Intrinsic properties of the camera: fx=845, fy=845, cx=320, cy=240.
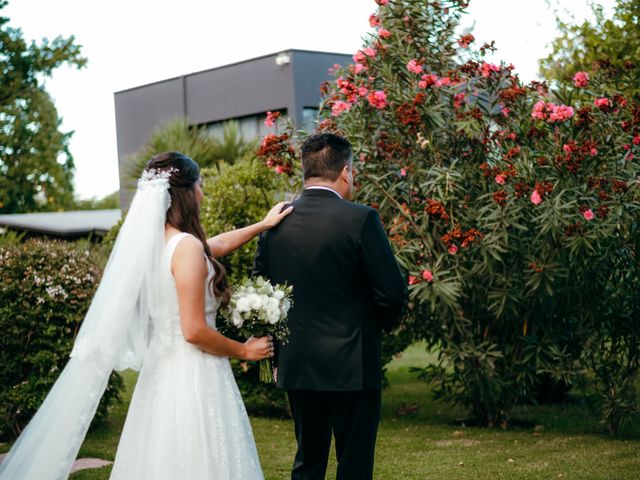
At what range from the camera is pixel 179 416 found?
13.1 ft

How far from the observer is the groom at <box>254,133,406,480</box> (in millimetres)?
4211

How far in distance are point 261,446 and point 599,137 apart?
4.08m

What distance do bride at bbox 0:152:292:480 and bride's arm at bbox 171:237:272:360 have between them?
0.01 meters

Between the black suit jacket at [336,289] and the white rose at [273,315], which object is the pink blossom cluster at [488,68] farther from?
the white rose at [273,315]

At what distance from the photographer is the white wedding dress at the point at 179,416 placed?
A: 3.97 meters

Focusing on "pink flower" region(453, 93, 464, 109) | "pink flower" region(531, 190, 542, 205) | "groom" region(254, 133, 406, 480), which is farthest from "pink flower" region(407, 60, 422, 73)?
"groom" region(254, 133, 406, 480)

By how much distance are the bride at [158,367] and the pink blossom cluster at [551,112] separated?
12.6 feet

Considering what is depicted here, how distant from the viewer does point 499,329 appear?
8.02 meters

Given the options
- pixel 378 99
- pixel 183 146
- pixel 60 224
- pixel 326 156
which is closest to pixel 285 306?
pixel 326 156

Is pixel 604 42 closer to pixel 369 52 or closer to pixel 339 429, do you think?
pixel 369 52

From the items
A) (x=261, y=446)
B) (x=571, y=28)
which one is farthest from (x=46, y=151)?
(x=261, y=446)

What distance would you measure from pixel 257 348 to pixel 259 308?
0.81 feet

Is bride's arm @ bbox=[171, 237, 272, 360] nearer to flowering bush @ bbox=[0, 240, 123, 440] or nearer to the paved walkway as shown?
the paved walkway

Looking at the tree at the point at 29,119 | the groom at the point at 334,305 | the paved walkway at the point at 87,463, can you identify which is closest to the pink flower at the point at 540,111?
the groom at the point at 334,305
